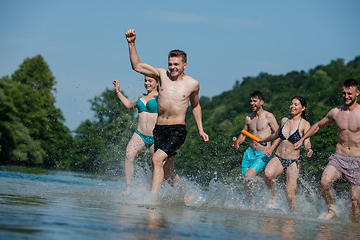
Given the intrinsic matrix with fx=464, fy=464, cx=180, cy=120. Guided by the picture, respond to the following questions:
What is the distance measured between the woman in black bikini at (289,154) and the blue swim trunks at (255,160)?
0.54 m

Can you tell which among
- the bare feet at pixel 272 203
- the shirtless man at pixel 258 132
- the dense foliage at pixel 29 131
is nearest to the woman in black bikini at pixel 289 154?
the bare feet at pixel 272 203

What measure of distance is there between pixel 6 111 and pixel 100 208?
43326 millimetres

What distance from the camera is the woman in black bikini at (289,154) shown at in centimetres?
822

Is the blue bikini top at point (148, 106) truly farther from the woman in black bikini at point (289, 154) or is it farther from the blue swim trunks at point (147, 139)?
the woman in black bikini at point (289, 154)

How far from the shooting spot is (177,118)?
21.9 ft

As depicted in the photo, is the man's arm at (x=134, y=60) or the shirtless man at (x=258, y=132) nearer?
the man's arm at (x=134, y=60)

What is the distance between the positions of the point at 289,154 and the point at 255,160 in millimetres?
966

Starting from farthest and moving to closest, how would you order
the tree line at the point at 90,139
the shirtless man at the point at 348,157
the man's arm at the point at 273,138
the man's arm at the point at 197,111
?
the tree line at the point at 90,139
the man's arm at the point at 273,138
the shirtless man at the point at 348,157
the man's arm at the point at 197,111

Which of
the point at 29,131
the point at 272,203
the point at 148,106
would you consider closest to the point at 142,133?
the point at 148,106

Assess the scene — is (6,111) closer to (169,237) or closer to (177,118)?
(177,118)

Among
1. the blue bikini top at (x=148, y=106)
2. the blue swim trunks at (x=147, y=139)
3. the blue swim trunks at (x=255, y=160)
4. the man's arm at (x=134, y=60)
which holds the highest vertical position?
the man's arm at (x=134, y=60)

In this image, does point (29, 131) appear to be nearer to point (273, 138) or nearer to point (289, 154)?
point (273, 138)

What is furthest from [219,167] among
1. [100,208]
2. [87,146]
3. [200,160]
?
[100,208]

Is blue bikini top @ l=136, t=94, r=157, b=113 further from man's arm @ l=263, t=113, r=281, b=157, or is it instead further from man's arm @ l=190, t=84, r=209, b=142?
man's arm @ l=263, t=113, r=281, b=157
